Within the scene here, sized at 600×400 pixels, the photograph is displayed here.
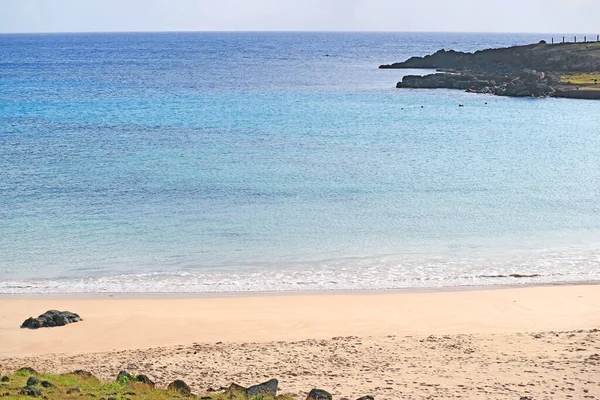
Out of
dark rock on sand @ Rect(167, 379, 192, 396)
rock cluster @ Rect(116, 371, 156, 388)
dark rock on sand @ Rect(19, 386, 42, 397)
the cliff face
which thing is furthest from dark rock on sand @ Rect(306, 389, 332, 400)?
the cliff face

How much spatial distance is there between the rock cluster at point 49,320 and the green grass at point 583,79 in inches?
2693

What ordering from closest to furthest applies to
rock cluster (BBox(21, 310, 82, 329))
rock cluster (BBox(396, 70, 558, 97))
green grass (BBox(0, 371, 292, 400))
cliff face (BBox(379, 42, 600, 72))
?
1. green grass (BBox(0, 371, 292, 400))
2. rock cluster (BBox(21, 310, 82, 329))
3. rock cluster (BBox(396, 70, 558, 97))
4. cliff face (BBox(379, 42, 600, 72))

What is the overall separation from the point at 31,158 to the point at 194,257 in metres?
19.7

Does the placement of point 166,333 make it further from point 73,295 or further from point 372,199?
point 372,199

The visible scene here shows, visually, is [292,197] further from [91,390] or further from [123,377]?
[91,390]

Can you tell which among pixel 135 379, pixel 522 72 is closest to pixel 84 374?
pixel 135 379

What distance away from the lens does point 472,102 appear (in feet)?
232

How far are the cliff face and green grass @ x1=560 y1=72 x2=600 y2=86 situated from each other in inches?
129

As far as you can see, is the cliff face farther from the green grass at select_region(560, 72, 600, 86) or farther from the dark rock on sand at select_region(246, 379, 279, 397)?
the dark rock on sand at select_region(246, 379, 279, 397)


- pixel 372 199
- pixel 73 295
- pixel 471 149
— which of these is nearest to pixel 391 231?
pixel 372 199

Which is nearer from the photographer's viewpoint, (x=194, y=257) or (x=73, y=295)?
(x=73, y=295)

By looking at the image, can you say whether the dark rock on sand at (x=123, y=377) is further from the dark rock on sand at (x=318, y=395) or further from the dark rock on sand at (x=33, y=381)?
the dark rock on sand at (x=318, y=395)

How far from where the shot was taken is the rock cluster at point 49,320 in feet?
58.2

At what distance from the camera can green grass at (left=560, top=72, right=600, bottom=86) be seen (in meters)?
77.1
